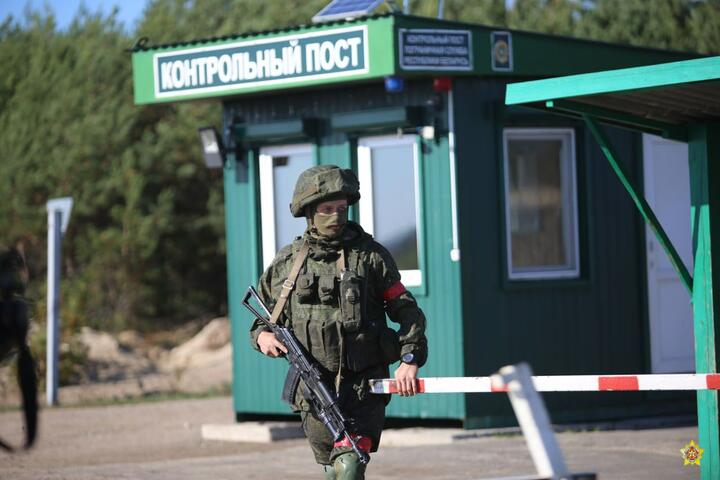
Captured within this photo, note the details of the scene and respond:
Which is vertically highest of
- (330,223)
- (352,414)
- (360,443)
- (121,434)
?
(330,223)

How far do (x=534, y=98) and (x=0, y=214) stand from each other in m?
17.9

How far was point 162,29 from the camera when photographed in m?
29.2

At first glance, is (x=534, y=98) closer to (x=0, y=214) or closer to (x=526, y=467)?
(x=526, y=467)

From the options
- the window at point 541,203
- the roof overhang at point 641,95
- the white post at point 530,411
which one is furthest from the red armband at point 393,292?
the window at point 541,203

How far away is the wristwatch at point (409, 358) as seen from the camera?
641 cm

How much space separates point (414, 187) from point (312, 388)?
5202 millimetres

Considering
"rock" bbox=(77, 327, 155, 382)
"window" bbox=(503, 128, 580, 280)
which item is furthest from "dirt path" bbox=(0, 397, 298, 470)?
"rock" bbox=(77, 327, 155, 382)

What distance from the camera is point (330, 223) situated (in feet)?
21.4

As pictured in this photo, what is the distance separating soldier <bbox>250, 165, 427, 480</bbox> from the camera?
6465 millimetres

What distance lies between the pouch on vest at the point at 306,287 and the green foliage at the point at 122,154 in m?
16.8

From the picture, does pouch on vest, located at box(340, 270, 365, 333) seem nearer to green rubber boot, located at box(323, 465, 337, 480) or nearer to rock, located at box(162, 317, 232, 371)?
green rubber boot, located at box(323, 465, 337, 480)

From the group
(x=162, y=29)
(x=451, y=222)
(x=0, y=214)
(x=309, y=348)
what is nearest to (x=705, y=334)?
Answer: (x=309, y=348)

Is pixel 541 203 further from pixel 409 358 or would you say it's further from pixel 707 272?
pixel 409 358

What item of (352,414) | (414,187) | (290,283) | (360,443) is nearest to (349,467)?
(360,443)
